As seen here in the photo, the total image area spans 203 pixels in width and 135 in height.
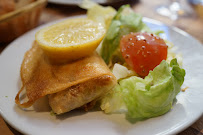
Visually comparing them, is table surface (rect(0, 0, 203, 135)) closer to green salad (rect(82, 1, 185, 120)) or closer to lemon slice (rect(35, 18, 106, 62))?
green salad (rect(82, 1, 185, 120))

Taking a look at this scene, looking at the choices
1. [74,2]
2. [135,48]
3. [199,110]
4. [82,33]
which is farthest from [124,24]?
[74,2]

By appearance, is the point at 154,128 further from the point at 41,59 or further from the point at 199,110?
the point at 41,59

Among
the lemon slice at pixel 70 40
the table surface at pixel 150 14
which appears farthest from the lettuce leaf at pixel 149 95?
the table surface at pixel 150 14

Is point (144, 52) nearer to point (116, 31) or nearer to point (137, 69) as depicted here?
point (137, 69)

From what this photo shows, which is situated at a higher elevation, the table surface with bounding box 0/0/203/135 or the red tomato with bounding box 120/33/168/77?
the red tomato with bounding box 120/33/168/77

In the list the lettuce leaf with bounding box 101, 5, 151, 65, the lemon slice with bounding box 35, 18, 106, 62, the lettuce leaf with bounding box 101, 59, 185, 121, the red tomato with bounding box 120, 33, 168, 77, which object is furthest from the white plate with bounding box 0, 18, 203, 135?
the lettuce leaf with bounding box 101, 5, 151, 65

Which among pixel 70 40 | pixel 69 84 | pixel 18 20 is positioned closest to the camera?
pixel 69 84

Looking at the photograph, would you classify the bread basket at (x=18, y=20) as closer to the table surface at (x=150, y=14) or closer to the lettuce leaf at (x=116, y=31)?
the table surface at (x=150, y=14)

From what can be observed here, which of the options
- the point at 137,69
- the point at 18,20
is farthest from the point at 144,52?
the point at 18,20
